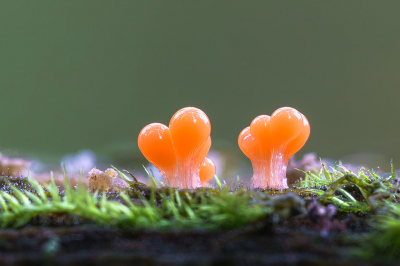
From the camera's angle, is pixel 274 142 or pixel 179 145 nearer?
pixel 179 145

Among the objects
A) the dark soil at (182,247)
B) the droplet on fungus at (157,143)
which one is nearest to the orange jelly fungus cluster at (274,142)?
the droplet on fungus at (157,143)

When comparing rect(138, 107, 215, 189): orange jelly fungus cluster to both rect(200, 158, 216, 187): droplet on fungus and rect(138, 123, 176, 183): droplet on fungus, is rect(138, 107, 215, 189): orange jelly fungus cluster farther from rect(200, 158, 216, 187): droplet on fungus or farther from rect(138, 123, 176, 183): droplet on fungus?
rect(200, 158, 216, 187): droplet on fungus

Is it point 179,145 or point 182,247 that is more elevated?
point 179,145

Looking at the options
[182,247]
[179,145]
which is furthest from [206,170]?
[182,247]

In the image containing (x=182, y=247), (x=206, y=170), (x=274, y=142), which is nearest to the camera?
(x=182, y=247)

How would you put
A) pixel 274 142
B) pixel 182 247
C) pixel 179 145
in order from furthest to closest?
pixel 274 142, pixel 179 145, pixel 182 247

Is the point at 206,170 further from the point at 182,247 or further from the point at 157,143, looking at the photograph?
the point at 182,247

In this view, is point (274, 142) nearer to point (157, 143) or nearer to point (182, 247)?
point (157, 143)
